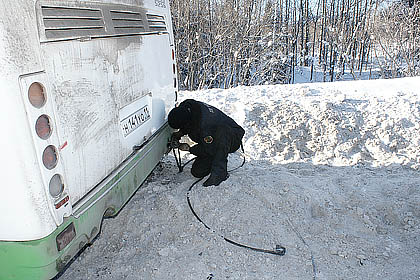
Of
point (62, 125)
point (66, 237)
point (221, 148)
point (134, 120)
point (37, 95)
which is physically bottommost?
point (221, 148)

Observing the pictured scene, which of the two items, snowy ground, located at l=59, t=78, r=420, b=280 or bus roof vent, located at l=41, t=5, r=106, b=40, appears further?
snowy ground, located at l=59, t=78, r=420, b=280

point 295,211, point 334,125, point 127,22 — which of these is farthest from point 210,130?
point 334,125

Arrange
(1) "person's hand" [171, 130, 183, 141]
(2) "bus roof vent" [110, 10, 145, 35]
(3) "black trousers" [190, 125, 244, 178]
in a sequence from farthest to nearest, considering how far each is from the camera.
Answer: (1) "person's hand" [171, 130, 183, 141], (3) "black trousers" [190, 125, 244, 178], (2) "bus roof vent" [110, 10, 145, 35]

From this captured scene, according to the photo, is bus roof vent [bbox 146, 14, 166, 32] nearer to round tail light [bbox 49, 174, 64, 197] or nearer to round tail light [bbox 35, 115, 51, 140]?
round tail light [bbox 35, 115, 51, 140]

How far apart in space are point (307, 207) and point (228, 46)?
18.1 m

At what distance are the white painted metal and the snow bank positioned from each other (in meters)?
3.15

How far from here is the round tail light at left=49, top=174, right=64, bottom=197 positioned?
2047 millimetres

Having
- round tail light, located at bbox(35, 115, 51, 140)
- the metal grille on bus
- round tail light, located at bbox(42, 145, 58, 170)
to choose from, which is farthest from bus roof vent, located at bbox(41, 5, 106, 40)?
round tail light, located at bbox(42, 145, 58, 170)

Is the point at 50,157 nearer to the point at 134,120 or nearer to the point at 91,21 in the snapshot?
the point at 91,21

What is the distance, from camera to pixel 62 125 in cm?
215

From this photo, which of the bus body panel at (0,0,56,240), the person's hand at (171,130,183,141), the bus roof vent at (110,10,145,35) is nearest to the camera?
the bus body panel at (0,0,56,240)

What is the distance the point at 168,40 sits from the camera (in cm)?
456

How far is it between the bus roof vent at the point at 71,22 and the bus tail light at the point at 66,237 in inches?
48.6

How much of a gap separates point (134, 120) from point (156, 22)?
1456 millimetres
